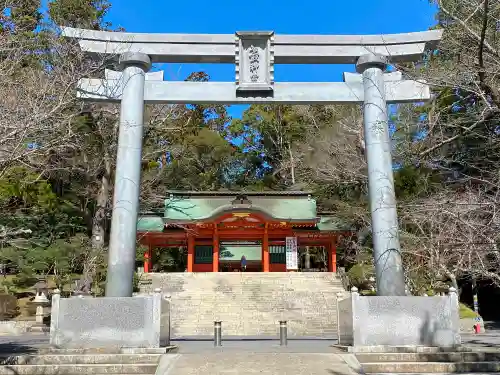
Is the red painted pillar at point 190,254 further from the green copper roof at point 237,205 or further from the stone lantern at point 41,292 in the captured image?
the stone lantern at point 41,292

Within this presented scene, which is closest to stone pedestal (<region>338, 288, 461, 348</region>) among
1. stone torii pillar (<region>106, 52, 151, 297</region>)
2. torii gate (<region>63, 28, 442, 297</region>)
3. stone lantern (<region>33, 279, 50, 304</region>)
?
torii gate (<region>63, 28, 442, 297</region>)

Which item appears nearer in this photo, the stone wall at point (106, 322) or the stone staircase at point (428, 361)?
the stone staircase at point (428, 361)

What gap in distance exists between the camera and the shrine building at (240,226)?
80.6 feet

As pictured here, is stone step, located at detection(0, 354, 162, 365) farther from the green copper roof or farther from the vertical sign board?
the vertical sign board

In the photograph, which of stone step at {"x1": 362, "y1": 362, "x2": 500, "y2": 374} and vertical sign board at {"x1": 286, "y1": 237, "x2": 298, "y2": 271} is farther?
vertical sign board at {"x1": 286, "y1": 237, "x2": 298, "y2": 271}

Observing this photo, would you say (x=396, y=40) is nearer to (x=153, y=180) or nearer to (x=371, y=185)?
(x=371, y=185)

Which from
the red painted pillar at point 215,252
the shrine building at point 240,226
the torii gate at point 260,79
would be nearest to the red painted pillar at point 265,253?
the shrine building at point 240,226

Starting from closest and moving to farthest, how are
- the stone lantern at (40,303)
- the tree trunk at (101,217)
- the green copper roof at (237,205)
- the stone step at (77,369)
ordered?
the stone step at (77,369)
the stone lantern at (40,303)
the tree trunk at (101,217)
the green copper roof at (237,205)

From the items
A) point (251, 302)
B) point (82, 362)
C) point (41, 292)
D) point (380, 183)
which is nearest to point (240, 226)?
point (251, 302)

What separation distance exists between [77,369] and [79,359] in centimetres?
39

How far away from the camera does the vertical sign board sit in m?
25.1

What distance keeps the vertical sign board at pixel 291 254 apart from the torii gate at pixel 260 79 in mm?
15256

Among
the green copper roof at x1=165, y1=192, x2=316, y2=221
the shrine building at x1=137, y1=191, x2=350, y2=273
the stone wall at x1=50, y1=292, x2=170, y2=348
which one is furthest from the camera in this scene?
the shrine building at x1=137, y1=191, x2=350, y2=273

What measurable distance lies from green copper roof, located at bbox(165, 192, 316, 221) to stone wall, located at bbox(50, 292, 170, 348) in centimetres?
1516
